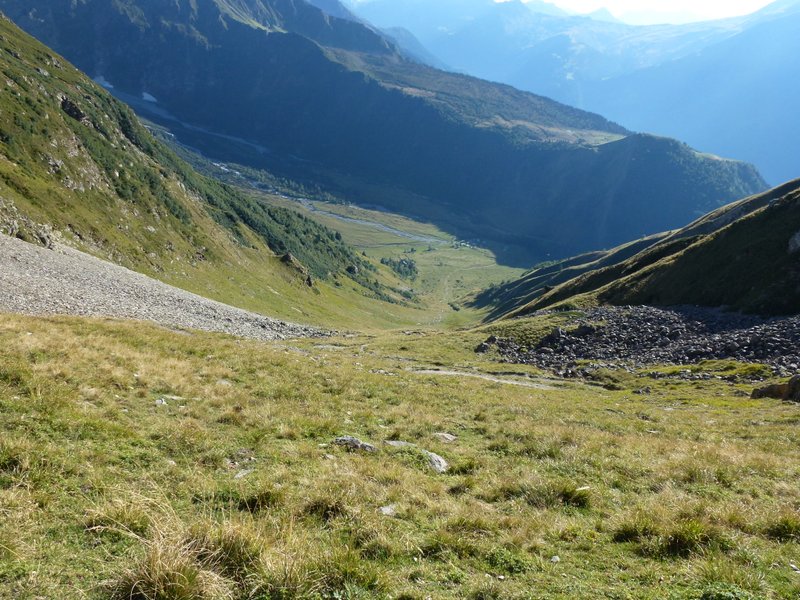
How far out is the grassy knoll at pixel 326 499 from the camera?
6.53 meters

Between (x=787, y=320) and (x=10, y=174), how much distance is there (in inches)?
3719

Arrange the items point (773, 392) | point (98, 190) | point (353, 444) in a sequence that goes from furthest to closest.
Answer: point (98, 190), point (773, 392), point (353, 444)

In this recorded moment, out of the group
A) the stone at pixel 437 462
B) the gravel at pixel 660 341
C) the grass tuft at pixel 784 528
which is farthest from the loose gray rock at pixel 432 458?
the gravel at pixel 660 341

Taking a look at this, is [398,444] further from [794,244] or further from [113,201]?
[113,201]

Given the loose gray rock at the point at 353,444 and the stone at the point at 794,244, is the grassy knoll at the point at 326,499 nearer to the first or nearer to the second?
the loose gray rock at the point at 353,444

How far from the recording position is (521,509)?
32.8 ft

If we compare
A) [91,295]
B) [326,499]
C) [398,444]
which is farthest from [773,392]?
[91,295]

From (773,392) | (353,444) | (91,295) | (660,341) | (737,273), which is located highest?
(737,273)

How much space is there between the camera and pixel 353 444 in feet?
43.2

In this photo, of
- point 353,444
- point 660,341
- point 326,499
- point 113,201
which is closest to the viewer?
point 326,499

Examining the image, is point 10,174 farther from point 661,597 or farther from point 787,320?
point 787,320

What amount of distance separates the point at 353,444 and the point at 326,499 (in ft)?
14.1

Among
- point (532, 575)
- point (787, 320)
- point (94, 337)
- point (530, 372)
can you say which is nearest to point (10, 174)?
point (94, 337)

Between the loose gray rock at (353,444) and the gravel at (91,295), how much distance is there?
3074cm
